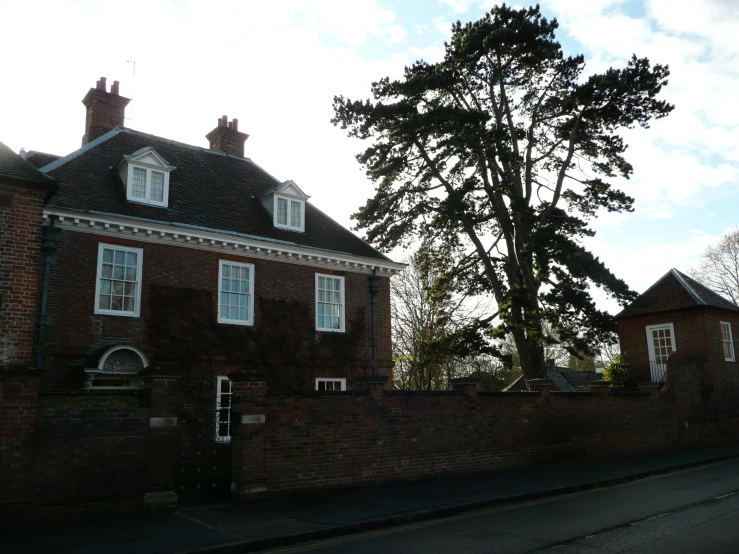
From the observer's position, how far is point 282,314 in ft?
62.0

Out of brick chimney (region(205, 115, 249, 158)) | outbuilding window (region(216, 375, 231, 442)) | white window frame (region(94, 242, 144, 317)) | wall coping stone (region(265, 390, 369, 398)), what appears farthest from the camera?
brick chimney (region(205, 115, 249, 158))

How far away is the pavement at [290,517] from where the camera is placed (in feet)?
25.2

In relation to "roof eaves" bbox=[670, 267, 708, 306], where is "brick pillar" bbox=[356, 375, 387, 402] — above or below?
below

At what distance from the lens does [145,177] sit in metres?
18.0

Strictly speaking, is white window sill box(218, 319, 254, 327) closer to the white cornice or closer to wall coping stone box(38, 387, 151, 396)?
the white cornice

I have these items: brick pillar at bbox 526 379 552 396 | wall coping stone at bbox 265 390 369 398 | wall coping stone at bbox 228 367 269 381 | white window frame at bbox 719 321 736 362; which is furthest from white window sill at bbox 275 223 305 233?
white window frame at bbox 719 321 736 362

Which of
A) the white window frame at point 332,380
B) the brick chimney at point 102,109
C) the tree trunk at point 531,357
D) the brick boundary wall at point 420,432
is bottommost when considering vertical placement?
the brick boundary wall at point 420,432

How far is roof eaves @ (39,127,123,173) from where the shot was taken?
57.1 feet

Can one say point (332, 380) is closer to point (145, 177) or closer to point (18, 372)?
point (145, 177)

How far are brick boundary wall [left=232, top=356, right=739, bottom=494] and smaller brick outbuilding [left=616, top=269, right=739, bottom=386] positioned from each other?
4.47 meters

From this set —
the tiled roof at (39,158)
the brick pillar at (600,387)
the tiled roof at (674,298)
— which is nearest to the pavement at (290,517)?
the brick pillar at (600,387)

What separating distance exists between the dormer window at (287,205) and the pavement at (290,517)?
10903 millimetres

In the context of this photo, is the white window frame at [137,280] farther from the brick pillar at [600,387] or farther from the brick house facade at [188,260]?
the brick pillar at [600,387]

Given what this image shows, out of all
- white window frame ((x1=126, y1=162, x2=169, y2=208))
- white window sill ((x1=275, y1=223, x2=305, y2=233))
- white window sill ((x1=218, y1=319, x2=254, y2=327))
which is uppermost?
white window frame ((x1=126, y1=162, x2=169, y2=208))
